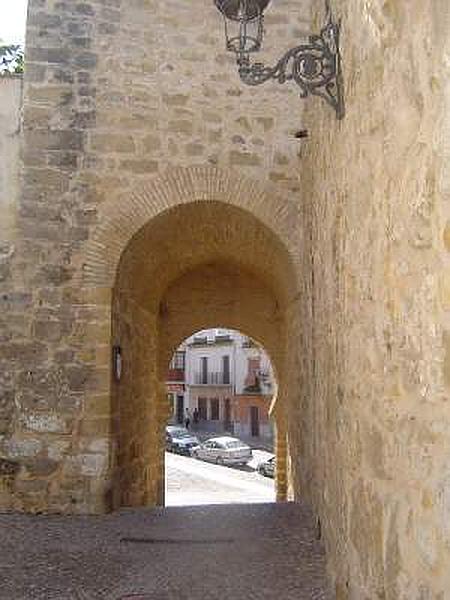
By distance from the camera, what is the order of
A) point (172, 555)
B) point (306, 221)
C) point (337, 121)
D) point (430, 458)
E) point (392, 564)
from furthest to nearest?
point (306, 221)
point (172, 555)
point (337, 121)
point (392, 564)
point (430, 458)

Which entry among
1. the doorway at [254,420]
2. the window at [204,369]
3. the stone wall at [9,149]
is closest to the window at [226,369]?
the window at [204,369]

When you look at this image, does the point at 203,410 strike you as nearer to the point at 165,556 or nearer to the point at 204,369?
the point at 204,369

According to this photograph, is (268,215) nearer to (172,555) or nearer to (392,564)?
(172,555)

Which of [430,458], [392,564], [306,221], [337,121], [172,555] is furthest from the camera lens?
[306,221]

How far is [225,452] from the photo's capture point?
2031 centimetres

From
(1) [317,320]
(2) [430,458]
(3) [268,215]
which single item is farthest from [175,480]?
(2) [430,458]

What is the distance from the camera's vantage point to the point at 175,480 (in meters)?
15.2

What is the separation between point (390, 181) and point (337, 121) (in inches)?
50.6

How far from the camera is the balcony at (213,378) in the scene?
1320 inches

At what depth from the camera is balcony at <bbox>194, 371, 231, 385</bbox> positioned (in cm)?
3353

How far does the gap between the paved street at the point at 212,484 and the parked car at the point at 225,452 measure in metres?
0.28

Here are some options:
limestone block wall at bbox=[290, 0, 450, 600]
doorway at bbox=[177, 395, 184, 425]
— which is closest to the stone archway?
limestone block wall at bbox=[290, 0, 450, 600]

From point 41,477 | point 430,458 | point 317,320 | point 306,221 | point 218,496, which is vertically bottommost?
point 218,496

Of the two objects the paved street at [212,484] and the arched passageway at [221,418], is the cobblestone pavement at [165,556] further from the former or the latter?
the arched passageway at [221,418]
